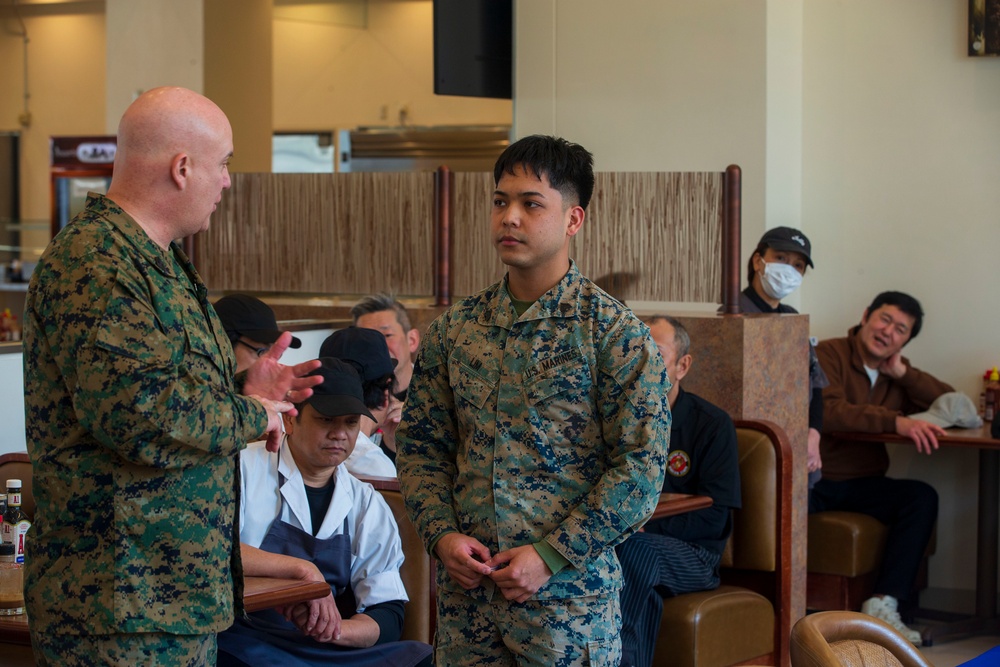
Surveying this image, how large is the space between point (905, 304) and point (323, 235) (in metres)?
2.57

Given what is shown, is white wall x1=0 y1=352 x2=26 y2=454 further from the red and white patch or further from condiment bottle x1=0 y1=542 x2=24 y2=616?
the red and white patch

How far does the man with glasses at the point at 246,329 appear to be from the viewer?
3.74 metres

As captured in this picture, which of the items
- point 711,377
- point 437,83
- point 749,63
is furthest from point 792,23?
point 711,377

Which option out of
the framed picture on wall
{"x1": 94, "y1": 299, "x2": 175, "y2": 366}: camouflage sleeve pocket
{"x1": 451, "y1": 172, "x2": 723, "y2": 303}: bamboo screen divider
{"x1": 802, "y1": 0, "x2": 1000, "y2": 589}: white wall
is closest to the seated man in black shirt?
{"x1": 451, "y1": 172, "x2": 723, "y2": 303}: bamboo screen divider

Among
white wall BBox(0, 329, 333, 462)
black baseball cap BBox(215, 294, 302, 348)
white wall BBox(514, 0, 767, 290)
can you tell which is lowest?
white wall BBox(0, 329, 333, 462)

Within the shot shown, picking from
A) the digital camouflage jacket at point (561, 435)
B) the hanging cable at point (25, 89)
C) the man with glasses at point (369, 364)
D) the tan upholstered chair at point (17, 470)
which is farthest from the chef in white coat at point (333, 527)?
the hanging cable at point (25, 89)

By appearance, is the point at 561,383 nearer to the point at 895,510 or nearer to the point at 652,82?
the point at 895,510

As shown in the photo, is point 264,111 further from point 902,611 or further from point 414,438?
point 414,438

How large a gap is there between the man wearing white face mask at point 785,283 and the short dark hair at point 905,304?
0.56 m

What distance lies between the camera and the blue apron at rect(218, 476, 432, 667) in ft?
8.37

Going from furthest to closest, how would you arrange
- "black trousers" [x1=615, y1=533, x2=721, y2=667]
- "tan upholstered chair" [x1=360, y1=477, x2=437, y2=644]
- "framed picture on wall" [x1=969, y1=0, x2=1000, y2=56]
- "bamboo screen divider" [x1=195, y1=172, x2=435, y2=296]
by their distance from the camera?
"framed picture on wall" [x1=969, y1=0, x2=1000, y2=56] < "bamboo screen divider" [x1=195, y1=172, x2=435, y2=296] < "black trousers" [x1=615, y1=533, x2=721, y2=667] < "tan upholstered chair" [x1=360, y1=477, x2=437, y2=644]

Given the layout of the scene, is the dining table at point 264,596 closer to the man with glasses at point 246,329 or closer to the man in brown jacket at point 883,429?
the man with glasses at point 246,329

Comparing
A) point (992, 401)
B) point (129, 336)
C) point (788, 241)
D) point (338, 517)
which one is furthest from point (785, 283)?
point (129, 336)

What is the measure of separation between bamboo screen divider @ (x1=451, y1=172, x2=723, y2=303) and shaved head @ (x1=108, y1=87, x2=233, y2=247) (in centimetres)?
280
